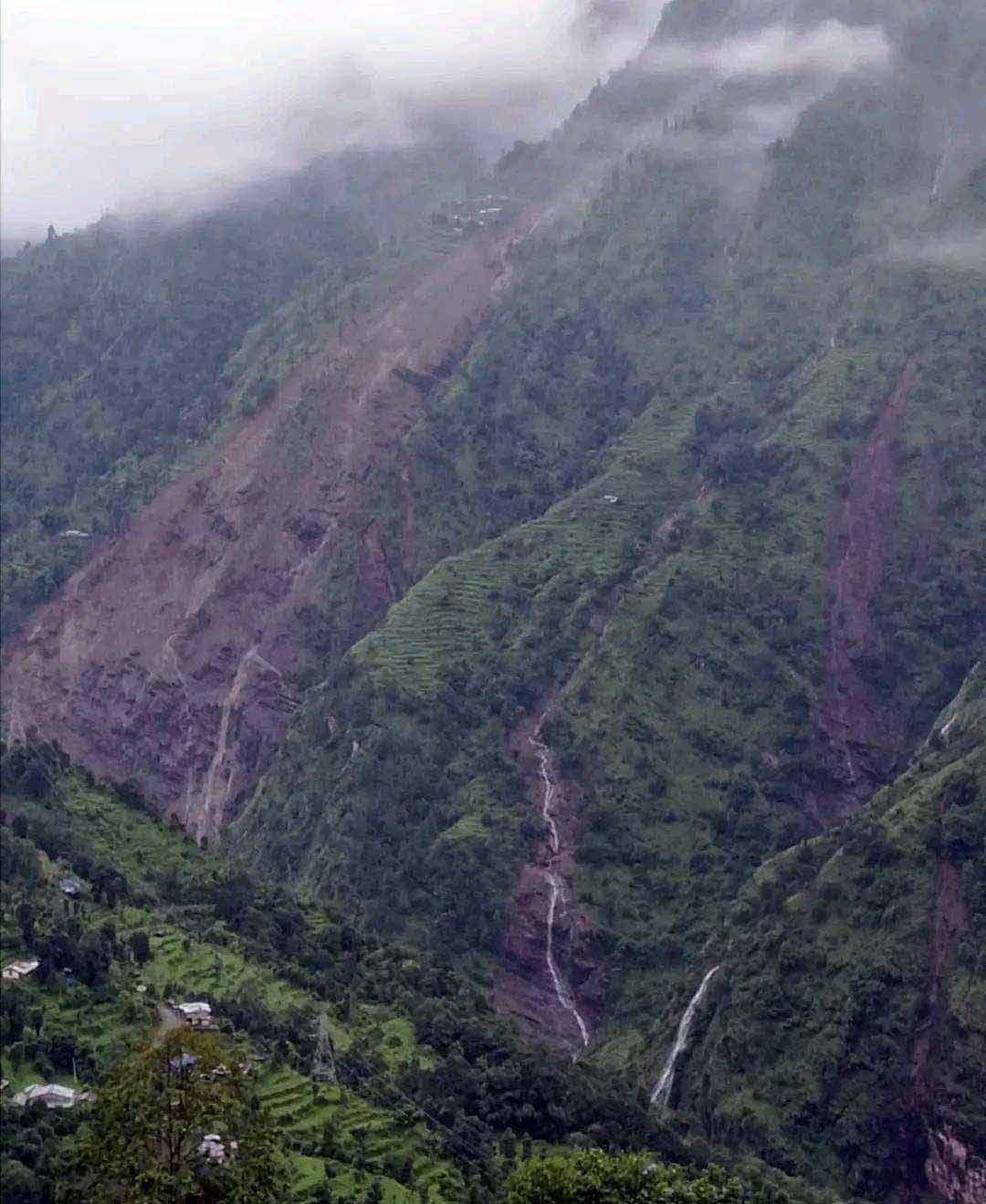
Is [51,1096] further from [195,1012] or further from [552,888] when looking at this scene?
[552,888]

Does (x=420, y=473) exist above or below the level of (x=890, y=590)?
above

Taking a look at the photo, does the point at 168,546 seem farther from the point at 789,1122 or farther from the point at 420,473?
the point at 789,1122

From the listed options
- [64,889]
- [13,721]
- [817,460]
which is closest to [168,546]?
[13,721]

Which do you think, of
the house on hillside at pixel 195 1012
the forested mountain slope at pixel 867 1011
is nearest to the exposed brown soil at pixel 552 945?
the forested mountain slope at pixel 867 1011

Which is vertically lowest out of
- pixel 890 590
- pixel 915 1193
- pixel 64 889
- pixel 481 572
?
pixel 915 1193

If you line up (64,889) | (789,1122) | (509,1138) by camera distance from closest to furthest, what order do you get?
(509,1138) < (64,889) < (789,1122)

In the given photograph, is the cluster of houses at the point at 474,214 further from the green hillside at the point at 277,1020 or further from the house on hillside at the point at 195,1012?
the house on hillside at the point at 195,1012

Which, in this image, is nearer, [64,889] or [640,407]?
[64,889]
